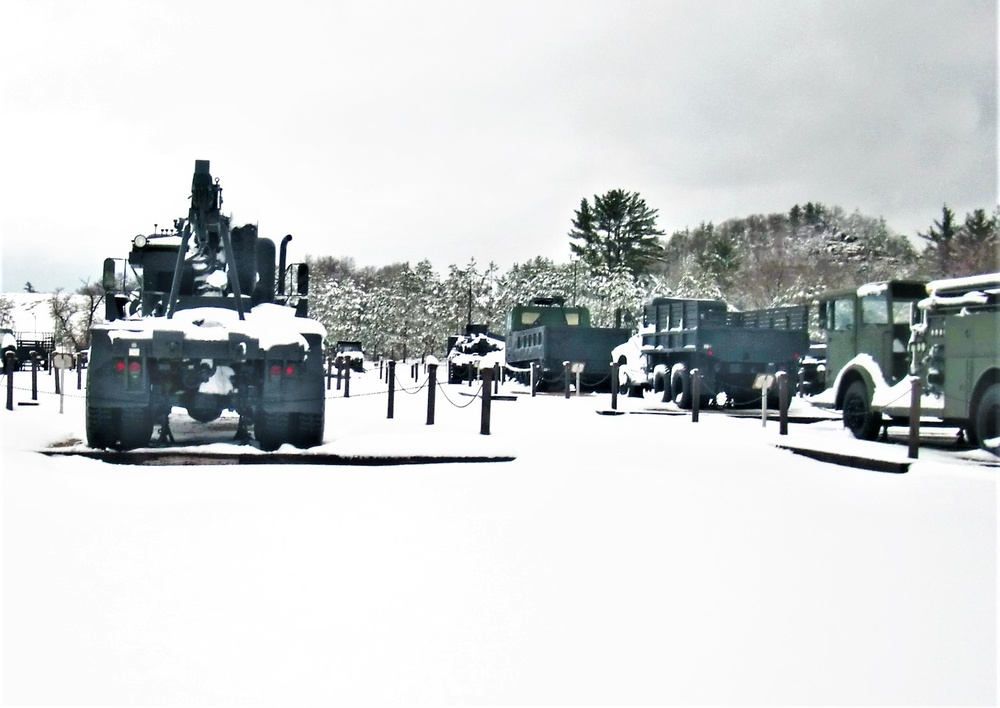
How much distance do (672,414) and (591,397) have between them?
23.7 ft

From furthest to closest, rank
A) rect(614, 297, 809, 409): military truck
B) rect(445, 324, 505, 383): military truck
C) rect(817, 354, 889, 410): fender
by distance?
rect(445, 324, 505, 383): military truck, rect(614, 297, 809, 409): military truck, rect(817, 354, 889, 410): fender

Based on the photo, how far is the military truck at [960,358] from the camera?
36.3 feet

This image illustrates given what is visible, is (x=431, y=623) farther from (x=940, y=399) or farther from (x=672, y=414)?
(x=672, y=414)

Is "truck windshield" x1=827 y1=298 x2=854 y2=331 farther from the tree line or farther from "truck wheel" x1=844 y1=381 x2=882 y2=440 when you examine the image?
the tree line

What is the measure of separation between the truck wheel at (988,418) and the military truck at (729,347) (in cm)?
844

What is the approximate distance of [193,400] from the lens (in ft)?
35.1

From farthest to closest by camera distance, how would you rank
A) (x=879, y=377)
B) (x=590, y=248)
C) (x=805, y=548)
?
(x=590, y=248)
(x=879, y=377)
(x=805, y=548)

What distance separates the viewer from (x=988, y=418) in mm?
11094

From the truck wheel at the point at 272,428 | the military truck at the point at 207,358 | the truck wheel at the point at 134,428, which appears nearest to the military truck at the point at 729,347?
the military truck at the point at 207,358

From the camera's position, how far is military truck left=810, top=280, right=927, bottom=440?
13.6 m

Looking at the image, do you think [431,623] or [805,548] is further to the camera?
[805,548]

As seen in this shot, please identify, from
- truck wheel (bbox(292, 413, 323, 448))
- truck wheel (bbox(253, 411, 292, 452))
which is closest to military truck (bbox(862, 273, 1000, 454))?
truck wheel (bbox(292, 413, 323, 448))

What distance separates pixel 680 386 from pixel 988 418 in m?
10.1

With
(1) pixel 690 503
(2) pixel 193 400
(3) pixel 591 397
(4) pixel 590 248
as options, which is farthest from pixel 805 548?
(4) pixel 590 248
